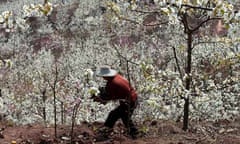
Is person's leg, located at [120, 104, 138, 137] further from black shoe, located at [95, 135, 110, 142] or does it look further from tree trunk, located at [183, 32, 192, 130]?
tree trunk, located at [183, 32, 192, 130]

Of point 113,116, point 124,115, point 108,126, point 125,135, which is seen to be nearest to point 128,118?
point 124,115

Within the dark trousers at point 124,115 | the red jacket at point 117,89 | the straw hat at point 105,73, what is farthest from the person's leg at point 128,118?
the straw hat at point 105,73

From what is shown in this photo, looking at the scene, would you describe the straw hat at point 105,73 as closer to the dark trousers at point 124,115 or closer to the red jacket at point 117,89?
the red jacket at point 117,89

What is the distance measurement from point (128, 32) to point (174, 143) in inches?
758

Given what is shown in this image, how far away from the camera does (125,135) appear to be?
8.69 meters

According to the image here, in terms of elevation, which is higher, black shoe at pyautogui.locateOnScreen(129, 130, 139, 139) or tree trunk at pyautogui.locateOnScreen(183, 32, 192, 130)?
tree trunk at pyautogui.locateOnScreen(183, 32, 192, 130)

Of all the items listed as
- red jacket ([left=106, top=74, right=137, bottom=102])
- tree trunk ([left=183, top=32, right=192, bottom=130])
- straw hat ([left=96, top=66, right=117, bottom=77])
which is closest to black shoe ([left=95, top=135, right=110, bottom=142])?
red jacket ([left=106, top=74, right=137, bottom=102])

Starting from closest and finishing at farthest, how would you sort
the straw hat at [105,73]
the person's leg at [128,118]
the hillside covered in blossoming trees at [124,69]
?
the hillside covered in blossoming trees at [124,69] < the straw hat at [105,73] < the person's leg at [128,118]

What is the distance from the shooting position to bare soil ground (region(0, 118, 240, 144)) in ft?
27.6

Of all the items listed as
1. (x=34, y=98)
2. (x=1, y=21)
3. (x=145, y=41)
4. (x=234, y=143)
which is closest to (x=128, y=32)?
(x=145, y=41)

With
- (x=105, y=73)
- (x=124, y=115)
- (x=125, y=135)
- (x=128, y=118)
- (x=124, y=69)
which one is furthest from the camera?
(x=124, y=69)

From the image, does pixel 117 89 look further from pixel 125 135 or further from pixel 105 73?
pixel 125 135

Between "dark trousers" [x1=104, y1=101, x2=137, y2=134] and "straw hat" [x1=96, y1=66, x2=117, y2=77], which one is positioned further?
"dark trousers" [x1=104, y1=101, x2=137, y2=134]

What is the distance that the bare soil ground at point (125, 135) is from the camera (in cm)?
840
